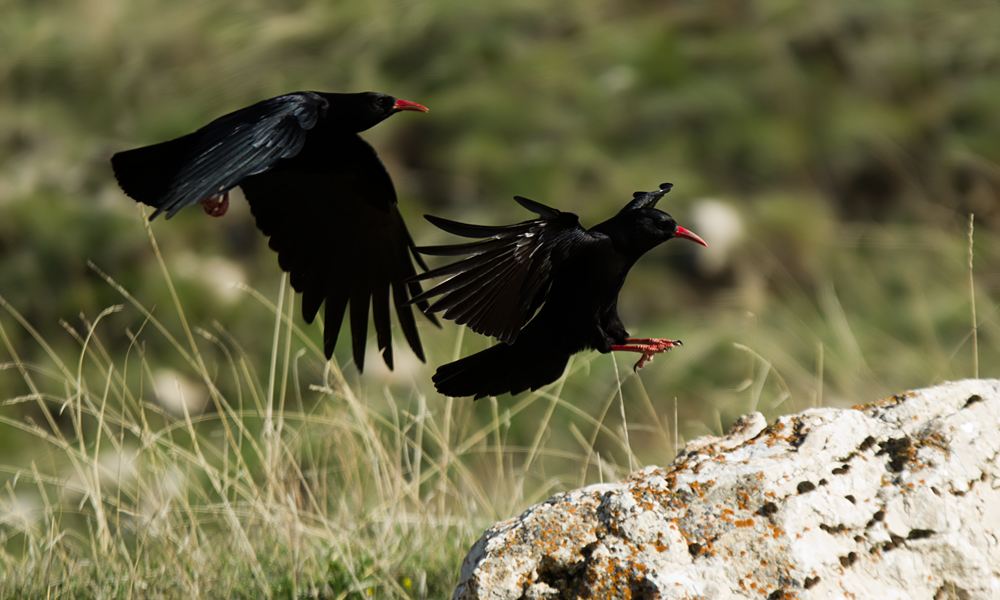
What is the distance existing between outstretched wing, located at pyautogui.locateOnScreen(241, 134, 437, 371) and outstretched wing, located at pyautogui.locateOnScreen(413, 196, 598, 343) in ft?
4.21

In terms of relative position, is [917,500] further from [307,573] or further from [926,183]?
[926,183]

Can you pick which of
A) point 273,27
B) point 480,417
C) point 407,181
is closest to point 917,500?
point 480,417

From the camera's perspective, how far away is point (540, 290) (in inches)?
125

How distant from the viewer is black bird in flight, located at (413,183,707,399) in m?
2.91

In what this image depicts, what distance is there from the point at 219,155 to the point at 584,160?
25.5 feet

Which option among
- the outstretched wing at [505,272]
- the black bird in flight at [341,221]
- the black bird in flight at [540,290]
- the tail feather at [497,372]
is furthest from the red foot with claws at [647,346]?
the black bird in flight at [341,221]

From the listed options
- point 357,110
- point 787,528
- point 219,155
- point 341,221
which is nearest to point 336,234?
point 341,221

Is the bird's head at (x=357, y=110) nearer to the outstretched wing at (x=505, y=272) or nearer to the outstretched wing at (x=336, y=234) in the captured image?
the outstretched wing at (x=336, y=234)

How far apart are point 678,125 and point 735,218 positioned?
1.93 metres

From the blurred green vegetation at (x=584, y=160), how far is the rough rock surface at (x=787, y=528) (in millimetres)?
4076

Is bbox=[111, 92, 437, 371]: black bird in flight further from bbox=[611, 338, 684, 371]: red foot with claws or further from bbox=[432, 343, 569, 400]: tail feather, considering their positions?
bbox=[611, 338, 684, 371]: red foot with claws

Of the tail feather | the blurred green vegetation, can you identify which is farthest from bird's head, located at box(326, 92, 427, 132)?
the blurred green vegetation

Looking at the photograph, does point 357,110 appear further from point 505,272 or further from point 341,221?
point 505,272

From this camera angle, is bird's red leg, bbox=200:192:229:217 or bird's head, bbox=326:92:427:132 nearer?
bird's red leg, bbox=200:192:229:217
